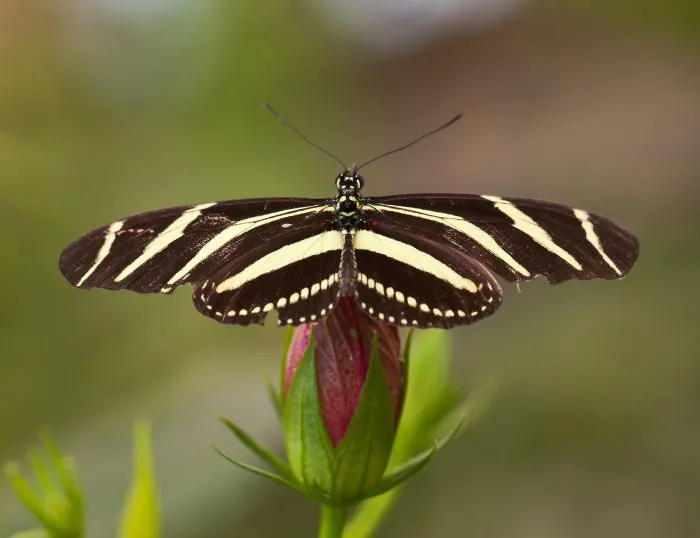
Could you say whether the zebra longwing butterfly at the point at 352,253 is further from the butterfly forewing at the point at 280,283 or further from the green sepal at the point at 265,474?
the green sepal at the point at 265,474

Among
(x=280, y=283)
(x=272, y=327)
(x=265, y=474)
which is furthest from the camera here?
(x=272, y=327)

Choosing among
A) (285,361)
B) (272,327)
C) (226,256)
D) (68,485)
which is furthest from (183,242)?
(272,327)

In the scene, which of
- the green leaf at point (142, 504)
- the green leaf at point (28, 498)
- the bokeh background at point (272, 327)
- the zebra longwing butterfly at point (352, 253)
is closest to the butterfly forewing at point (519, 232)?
the zebra longwing butterfly at point (352, 253)

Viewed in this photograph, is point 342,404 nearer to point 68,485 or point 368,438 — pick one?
point 368,438

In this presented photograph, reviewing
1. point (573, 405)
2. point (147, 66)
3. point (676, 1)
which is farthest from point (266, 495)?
point (676, 1)

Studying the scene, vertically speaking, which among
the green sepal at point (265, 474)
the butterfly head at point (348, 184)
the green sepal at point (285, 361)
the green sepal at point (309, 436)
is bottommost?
the green sepal at point (265, 474)

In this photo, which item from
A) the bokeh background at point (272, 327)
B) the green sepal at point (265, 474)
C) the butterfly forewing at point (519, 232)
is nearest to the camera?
the green sepal at point (265, 474)
